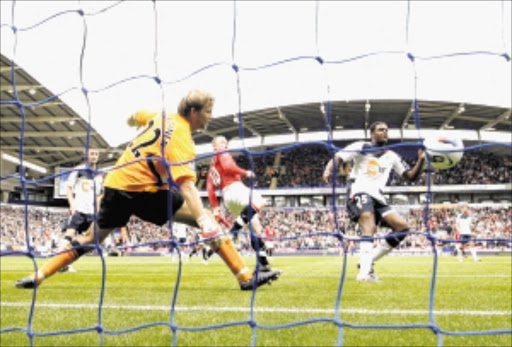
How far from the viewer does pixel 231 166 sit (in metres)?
6.75

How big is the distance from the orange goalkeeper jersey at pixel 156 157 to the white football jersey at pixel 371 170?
268 centimetres

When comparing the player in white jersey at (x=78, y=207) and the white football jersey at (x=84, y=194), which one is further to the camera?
the white football jersey at (x=84, y=194)

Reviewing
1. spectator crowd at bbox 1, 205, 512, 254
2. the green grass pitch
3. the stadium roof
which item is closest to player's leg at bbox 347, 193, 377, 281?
the green grass pitch

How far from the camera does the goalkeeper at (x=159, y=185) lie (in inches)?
127

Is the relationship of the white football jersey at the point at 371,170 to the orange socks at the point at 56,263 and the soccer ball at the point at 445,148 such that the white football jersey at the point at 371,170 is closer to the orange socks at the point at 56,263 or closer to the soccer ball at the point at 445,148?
the soccer ball at the point at 445,148

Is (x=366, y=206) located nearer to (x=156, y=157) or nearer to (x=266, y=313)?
(x=266, y=313)

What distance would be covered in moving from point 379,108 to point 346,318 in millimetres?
29052

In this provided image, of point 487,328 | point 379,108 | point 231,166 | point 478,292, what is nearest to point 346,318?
point 487,328

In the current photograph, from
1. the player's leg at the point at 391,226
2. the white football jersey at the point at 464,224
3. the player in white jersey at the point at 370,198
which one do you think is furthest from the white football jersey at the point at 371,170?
the white football jersey at the point at 464,224

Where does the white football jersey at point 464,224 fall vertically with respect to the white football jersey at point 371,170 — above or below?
below

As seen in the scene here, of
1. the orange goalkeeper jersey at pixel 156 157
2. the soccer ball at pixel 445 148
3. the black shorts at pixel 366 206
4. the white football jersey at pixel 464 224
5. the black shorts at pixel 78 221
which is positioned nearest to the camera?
the orange goalkeeper jersey at pixel 156 157

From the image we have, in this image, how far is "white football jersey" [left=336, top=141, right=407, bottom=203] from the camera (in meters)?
5.73

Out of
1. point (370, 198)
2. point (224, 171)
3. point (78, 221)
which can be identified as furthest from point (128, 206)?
point (78, 221)

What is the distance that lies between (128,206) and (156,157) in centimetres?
55
